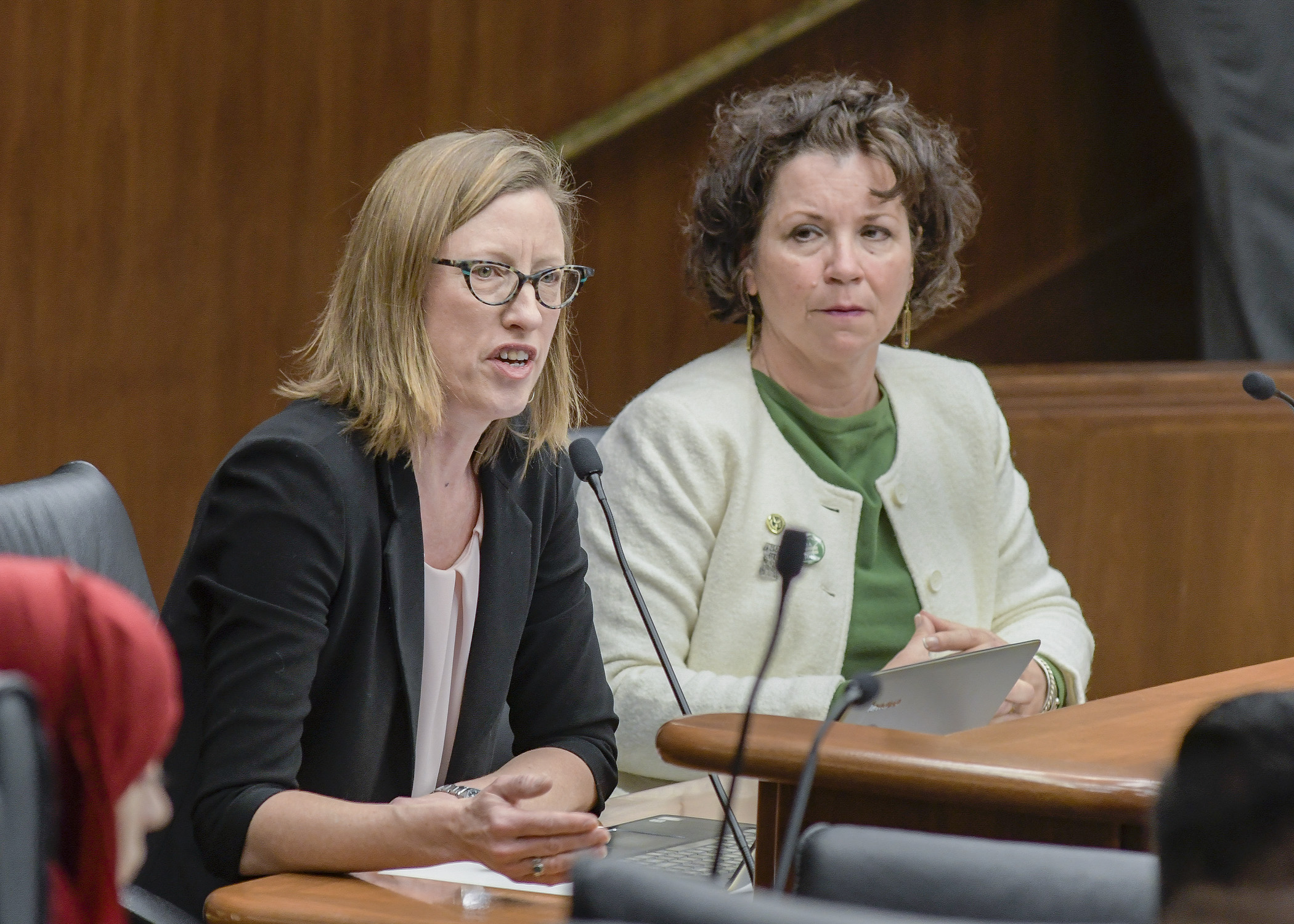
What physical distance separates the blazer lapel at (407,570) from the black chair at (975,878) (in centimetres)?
68

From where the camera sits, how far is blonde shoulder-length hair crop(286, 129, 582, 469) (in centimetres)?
160

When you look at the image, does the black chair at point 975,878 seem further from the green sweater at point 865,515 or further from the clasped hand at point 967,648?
the green sweater at point 865,515

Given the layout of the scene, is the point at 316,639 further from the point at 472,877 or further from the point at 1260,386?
the point at 1260,386

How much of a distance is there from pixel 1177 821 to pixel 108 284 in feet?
8.68

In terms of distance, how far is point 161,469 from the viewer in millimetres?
3059

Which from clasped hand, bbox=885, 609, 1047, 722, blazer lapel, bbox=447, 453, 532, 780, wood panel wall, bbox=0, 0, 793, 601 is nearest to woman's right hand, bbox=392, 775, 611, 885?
blazer lapel, bbox=447, 453, 532, 780

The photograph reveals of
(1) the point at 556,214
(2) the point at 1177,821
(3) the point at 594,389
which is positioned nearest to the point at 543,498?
(1) the point at 556,214

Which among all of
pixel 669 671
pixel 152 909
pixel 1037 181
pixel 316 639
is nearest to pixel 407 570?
pixel 316 639

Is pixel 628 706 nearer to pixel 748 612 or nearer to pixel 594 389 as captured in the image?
pixel 748 612

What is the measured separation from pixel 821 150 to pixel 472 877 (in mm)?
1319

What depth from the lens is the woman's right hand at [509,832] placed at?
1284 mm

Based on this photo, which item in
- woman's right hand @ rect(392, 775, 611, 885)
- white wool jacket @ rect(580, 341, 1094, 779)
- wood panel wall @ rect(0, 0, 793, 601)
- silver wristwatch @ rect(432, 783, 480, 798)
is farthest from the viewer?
wood panel wall @ rect(0, 0, 793, 601)

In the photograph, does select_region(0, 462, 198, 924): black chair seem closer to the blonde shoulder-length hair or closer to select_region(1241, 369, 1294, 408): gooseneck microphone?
the blonde shoulder-length hair

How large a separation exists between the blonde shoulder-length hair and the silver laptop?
1.73 ft
